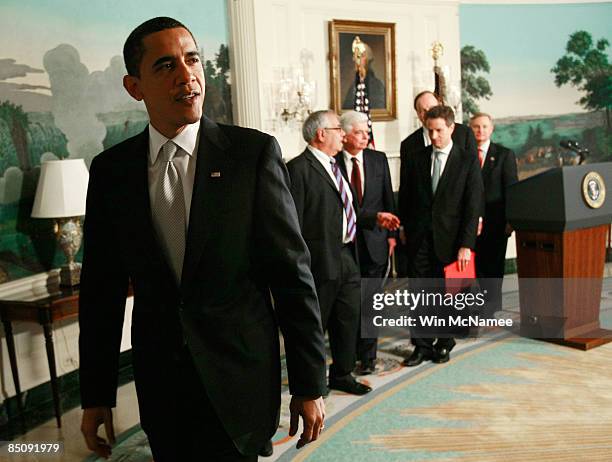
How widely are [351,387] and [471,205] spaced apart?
1578mm

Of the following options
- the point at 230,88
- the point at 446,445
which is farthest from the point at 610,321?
the point at 230,88

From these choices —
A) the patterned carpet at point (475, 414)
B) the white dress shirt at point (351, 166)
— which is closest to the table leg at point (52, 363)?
the patterned carpet at point (475, 414)

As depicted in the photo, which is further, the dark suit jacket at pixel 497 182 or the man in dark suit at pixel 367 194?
the dark suit jacket at pixel 497 182

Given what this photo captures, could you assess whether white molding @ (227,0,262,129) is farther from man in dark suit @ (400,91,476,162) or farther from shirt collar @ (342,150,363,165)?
shirt collar @ (342,150,363,165)

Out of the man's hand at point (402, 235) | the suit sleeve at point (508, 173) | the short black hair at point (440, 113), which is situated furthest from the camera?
the suit sleeve at point (508, 173)

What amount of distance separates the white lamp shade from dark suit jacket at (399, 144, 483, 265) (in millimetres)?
2390

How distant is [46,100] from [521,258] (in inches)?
151

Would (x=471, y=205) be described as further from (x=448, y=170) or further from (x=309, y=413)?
(x=309, y=413)

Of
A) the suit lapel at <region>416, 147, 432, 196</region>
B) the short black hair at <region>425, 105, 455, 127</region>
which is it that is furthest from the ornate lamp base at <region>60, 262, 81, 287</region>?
the short black hair at <region>425, 105, 455, 127</region>

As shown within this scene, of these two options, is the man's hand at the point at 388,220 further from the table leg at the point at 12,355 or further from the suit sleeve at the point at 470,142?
the table leg at the point at 12,355

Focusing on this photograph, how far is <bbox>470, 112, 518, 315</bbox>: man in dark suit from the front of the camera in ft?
19.3

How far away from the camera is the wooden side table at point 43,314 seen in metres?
4.14

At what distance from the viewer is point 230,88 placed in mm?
6723

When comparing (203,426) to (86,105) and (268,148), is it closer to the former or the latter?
(268,148)
